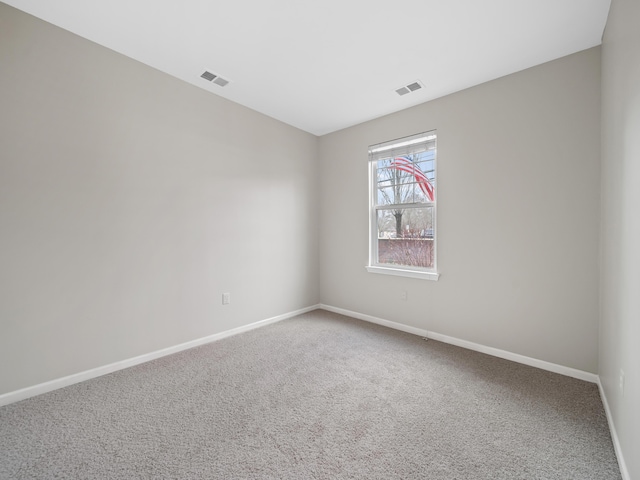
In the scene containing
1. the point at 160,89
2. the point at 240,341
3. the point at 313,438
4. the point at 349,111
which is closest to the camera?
the point at 313,438

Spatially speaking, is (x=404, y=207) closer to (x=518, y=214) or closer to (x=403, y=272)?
(x=403, y=272)

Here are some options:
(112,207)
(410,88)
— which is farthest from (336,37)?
(112,207)

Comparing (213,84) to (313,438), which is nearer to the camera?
(313,438)

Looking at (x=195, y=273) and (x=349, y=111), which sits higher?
(x=349, y=111)

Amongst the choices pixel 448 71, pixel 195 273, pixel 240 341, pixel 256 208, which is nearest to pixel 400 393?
pixel 240 341

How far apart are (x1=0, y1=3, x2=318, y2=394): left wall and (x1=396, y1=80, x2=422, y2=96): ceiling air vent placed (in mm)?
1654

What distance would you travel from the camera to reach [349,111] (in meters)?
3.29

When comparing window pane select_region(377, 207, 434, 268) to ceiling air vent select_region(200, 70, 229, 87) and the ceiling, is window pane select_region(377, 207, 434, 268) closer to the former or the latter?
the ceiling

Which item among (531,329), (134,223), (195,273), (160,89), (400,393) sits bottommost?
(400,393)

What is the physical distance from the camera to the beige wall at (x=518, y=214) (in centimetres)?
213

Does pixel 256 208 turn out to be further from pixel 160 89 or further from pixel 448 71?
pixel 448 71

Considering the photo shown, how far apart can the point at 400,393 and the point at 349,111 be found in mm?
2982

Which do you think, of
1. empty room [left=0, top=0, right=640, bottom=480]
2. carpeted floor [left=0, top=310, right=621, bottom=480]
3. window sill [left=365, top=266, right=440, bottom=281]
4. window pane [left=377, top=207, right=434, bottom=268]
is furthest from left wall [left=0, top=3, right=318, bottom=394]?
window pane [left=377, top=207, right=434, bottom=268]

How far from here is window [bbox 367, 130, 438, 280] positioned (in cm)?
308
